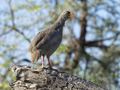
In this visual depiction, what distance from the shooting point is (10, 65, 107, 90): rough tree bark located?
570 centimetres

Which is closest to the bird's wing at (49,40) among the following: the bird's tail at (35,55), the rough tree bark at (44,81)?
the bird's tail at (35,55)

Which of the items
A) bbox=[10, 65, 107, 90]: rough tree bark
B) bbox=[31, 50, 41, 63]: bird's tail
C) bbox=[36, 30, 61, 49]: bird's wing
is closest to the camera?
bbox=[10, 65, 107, 90]: rough tree bark

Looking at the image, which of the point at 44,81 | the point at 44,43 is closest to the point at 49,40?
the point at 44,43

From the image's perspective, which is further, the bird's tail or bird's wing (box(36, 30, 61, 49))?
bird's wing (box(36, 30, 61, 49))

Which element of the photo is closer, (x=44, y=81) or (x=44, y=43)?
(x=44, y=81)

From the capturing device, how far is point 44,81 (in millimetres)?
5734

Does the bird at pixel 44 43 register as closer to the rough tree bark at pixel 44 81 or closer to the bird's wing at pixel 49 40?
the bird's wing at pixel 49 40

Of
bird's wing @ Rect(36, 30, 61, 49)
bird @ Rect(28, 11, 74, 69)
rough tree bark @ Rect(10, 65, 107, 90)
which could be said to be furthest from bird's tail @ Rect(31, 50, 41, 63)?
rough tree bark @ Rect(10, 65, 107, 90)

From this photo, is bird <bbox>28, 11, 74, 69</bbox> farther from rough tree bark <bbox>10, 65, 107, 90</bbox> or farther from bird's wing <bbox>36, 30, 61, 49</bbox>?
rough tree bark <bbox>10, 65, 107, 90</bbox>

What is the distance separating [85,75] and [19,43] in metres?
4.10

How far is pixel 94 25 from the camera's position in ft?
51.3

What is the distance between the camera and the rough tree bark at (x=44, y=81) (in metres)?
5.70

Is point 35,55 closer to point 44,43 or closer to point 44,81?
point 44,43

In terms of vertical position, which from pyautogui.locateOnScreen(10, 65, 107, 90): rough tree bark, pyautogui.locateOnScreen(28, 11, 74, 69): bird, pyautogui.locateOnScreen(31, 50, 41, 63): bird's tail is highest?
pyautogui.locateOnScreen(28, 11, 74, 69): bird
